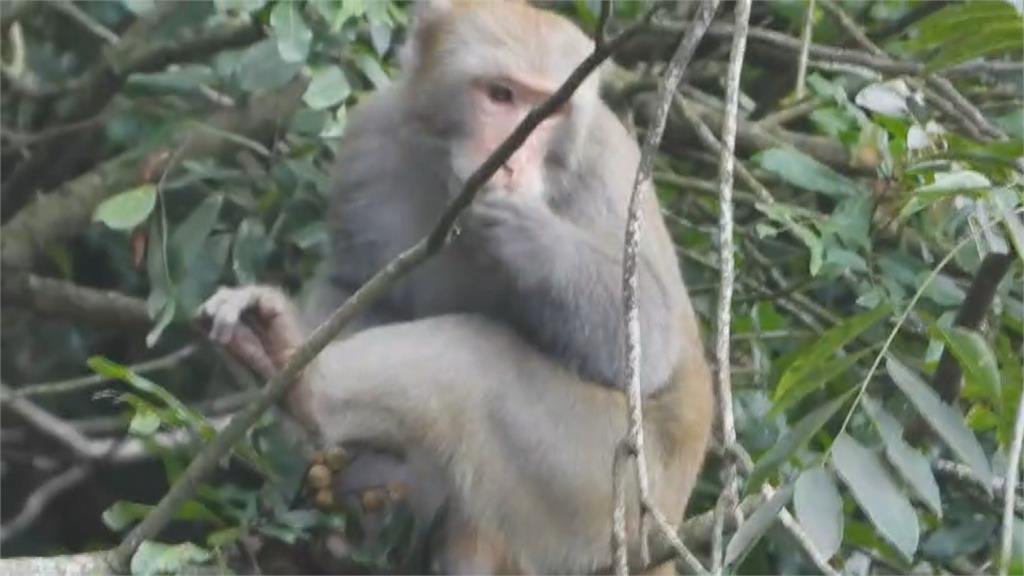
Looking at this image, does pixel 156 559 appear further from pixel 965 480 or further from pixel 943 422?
pixel 965 480

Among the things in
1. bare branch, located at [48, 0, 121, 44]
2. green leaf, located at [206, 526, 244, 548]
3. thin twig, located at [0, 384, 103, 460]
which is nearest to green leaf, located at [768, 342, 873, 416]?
green leaf, located at [206, 526, 244, 548]

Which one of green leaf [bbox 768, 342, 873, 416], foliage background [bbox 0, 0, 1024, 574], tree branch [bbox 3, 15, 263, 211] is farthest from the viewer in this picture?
tree branch [bbox 3, 15, 263, 211]

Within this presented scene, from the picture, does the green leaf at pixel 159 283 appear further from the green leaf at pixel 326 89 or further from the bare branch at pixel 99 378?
the green leaf at pixel 326 89

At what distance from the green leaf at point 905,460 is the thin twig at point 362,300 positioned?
0.59 metres

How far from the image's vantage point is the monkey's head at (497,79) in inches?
173

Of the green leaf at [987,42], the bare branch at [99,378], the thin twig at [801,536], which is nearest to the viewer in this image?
the thin twig at [801,536]

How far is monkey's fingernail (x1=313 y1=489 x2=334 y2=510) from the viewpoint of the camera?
13.3 feet

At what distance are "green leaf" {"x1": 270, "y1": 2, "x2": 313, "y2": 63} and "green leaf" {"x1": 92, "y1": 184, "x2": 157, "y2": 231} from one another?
46cm

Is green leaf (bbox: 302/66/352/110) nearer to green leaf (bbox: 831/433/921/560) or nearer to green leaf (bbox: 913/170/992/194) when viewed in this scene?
green leaf (bbox: 913/170/992/194)

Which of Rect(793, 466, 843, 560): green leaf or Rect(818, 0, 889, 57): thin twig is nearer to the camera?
Rect(793, 466, 843, 560): green leaf

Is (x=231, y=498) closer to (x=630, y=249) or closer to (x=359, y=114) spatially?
(x=359, y=114)

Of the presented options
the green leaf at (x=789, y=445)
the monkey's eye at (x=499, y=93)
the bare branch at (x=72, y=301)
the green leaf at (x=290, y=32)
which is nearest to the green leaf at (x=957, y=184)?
the green leaf at (x=789, y=445)

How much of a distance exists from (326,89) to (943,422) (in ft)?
7.26

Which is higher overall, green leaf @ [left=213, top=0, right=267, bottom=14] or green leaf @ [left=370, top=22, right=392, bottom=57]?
green leaf @ [left=213, top=0, right=267, bottom=14]
